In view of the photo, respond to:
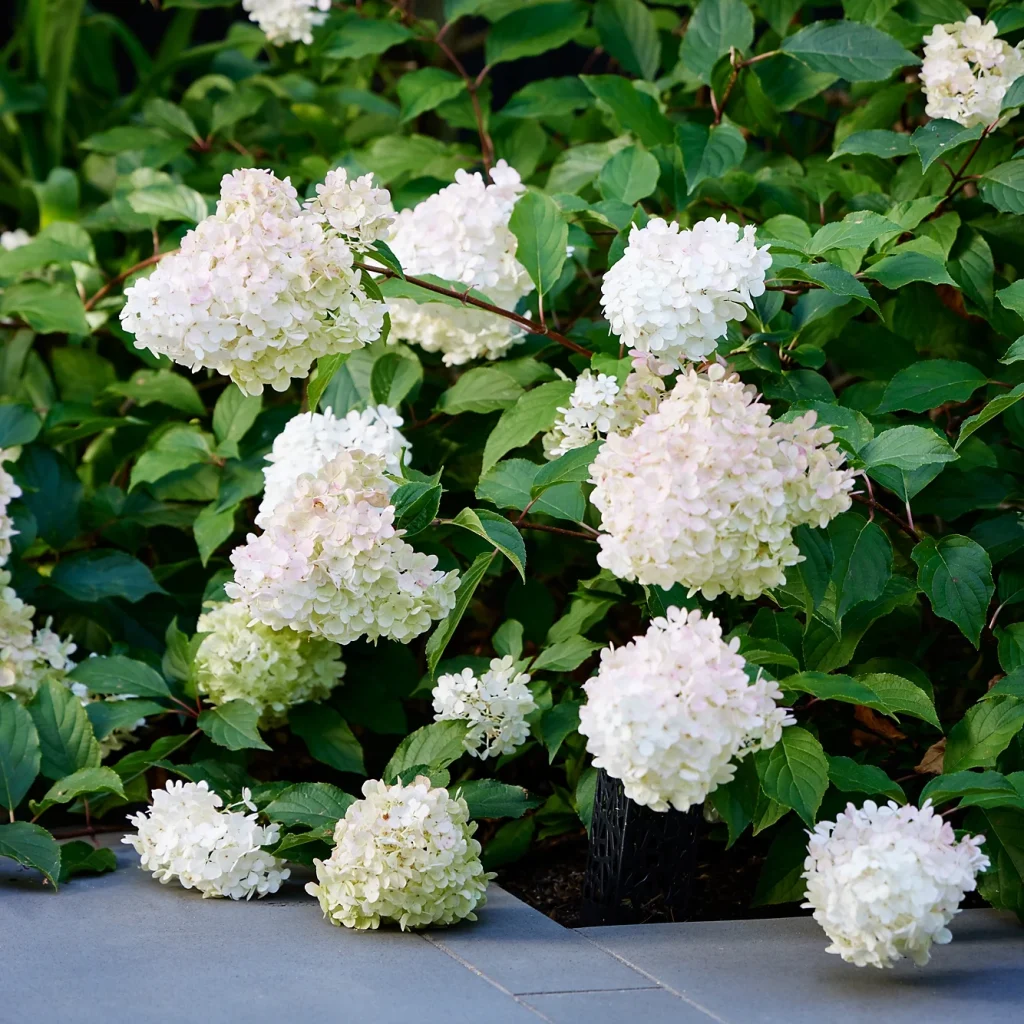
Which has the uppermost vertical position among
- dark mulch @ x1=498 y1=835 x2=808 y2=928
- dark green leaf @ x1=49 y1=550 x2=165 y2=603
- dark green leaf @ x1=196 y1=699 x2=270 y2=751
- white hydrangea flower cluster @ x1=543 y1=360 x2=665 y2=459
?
white hydrangea flower cluster @ x1=543 y1=360 x2=665 y2=459

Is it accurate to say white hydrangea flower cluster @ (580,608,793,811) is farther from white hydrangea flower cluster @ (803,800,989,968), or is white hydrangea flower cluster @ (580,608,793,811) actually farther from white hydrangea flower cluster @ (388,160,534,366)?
white hydrangea flower cluster @ (388,160,534,366)

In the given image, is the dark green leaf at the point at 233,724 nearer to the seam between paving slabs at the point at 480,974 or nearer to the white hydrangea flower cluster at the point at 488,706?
the white hydrangea flower cluster at the point at 488,706

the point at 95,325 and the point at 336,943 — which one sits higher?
the point at 95,325

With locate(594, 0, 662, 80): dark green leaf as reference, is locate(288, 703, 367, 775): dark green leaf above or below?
below

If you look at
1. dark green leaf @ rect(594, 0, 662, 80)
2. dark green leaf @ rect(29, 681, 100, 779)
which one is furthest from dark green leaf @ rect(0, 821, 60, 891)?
dark green leaf @ rect(594, 0, 662, 80)

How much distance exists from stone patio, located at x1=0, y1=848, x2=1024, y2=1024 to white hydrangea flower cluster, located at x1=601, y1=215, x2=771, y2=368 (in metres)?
0.68

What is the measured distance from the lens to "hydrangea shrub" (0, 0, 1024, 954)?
1422 mm

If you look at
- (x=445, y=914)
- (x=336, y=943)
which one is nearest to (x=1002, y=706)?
(x=445, y=914)

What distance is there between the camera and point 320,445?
186 cm

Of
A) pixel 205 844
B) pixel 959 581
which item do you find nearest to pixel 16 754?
pixel 205 844

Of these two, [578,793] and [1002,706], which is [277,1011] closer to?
[578,793]

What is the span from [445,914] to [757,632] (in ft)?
1.70

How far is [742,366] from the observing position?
6.05ft

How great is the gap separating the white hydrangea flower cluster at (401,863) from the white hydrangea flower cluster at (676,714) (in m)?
0.29
